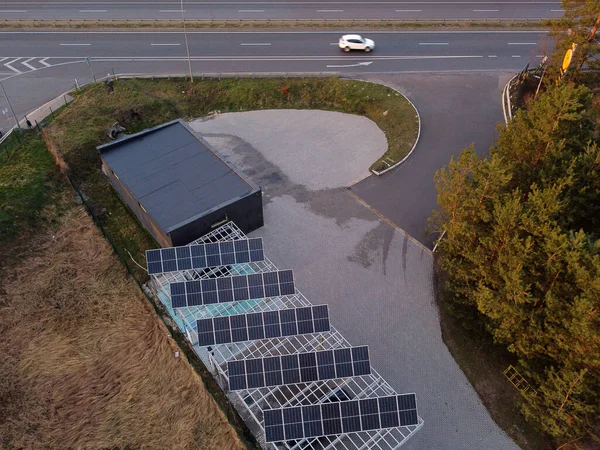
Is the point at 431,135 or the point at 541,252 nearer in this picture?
the point at 541,252

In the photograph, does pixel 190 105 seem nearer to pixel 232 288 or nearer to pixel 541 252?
pixel 232 288

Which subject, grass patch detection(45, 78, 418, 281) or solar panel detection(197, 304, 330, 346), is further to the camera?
grass patch detection(45, 78, 418, 281)

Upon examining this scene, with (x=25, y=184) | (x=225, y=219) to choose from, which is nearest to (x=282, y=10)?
(x=25, y=184)

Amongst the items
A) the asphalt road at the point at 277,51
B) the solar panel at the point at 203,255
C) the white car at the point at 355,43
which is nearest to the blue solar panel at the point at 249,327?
the solar panel at the point at 203,255

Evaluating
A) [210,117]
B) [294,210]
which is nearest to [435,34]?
[210,117]

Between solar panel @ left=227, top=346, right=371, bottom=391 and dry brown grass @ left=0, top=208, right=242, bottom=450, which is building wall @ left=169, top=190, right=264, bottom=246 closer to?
dry brown grass @ left=0, top=208, right=242, bottom=450

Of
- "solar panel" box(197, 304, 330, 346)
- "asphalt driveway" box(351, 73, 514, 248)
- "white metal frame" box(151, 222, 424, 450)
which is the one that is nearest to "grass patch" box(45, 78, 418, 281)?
"asphalt driveway" box(351, 73, 514, 248)

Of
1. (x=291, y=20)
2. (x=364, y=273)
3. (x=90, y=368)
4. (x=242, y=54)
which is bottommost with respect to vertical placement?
(x=90, y=368)
